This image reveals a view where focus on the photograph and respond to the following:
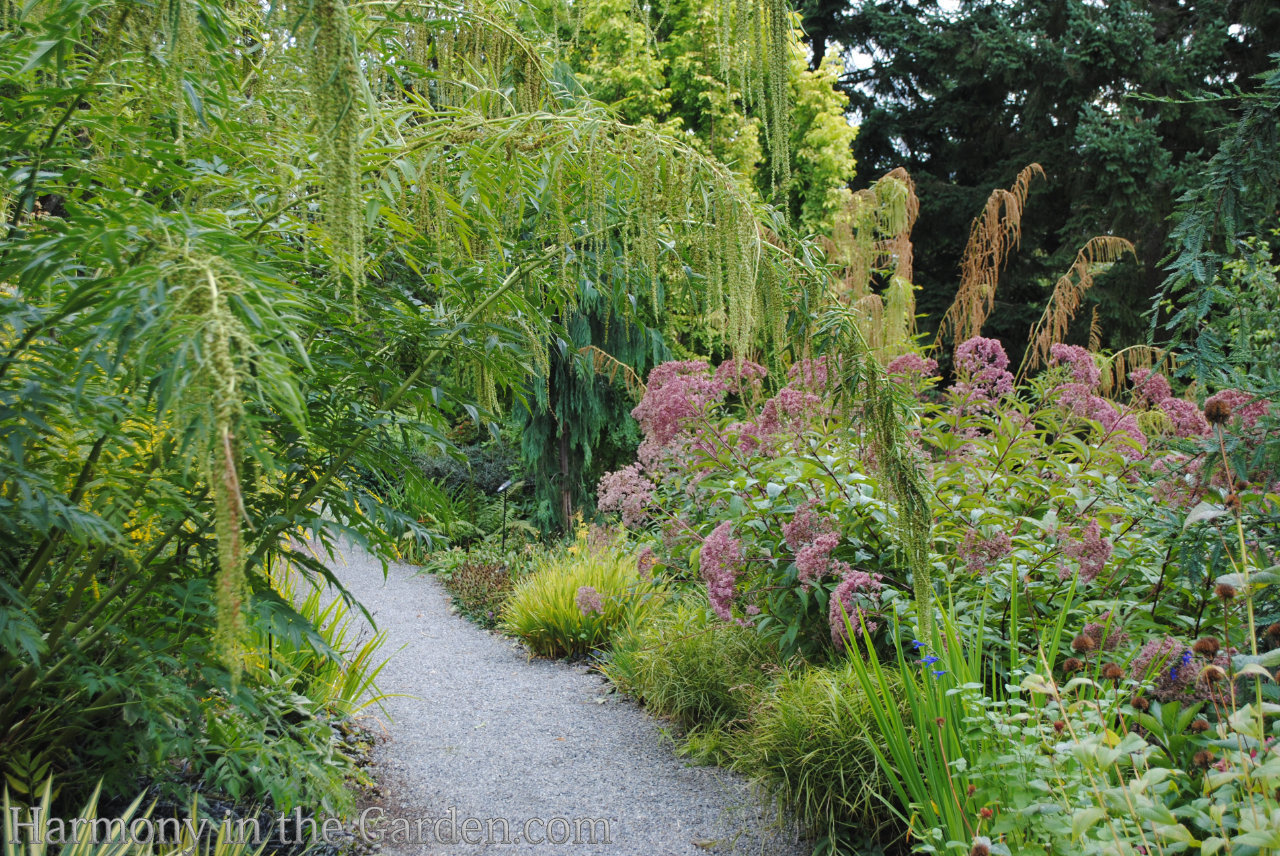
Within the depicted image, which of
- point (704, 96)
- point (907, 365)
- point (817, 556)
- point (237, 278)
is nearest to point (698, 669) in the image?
point (817, 556)

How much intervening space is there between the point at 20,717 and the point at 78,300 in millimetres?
1466

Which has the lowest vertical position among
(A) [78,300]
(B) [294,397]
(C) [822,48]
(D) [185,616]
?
(D) [185,616]

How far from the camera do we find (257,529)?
1.71 metres

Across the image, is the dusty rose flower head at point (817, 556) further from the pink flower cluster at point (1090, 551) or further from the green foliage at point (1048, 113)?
the green foliage at point (1048, 113)

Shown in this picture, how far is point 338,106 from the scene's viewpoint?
942 mm

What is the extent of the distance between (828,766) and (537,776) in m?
1.31

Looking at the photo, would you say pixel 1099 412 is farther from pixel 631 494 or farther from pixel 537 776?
pixel 537 776

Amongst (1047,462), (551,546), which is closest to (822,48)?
(551,546)

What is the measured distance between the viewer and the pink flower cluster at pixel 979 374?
2.91m

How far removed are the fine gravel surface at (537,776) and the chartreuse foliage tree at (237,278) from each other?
0.48 m

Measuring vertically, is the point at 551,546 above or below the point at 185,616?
below

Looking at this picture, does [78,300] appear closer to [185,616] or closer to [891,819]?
[185,616]

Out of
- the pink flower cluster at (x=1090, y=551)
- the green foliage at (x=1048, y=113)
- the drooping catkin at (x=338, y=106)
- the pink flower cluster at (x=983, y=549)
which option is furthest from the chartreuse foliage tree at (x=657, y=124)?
the drooping catkin at (x=338, y=106)

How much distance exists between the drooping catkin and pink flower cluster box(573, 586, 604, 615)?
3879 millimetres
